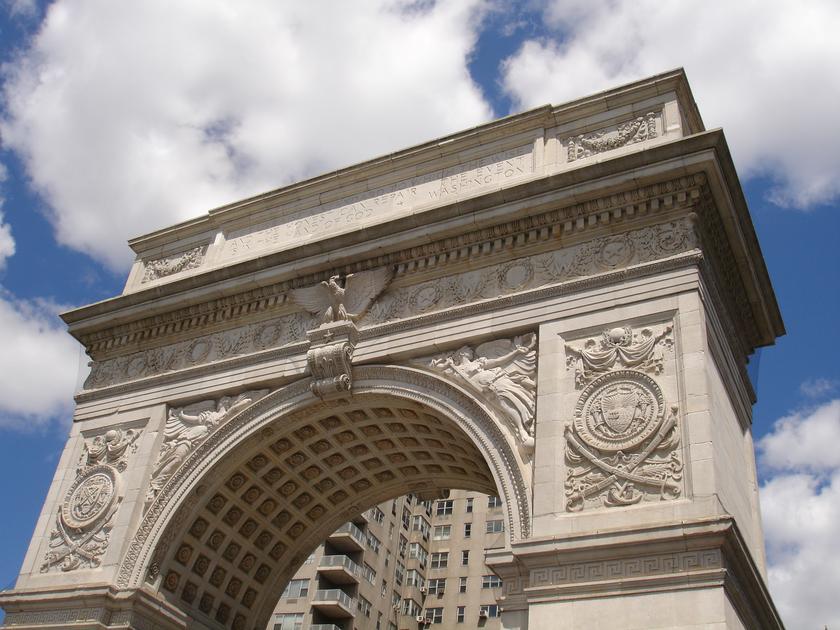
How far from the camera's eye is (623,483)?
1573 cm

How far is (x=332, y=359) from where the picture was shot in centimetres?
2038

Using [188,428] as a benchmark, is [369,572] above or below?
above

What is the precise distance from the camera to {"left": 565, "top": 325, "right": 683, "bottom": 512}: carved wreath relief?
51.2 feet

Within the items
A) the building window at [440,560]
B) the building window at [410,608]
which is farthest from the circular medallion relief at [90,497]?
the building window at [440,560]

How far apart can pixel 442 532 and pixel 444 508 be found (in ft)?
5.63

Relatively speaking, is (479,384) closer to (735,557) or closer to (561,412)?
(561,412)

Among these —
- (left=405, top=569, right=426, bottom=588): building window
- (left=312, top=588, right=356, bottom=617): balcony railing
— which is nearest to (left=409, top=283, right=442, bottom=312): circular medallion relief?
(left=312, top=588, right=356, bottom=617): balcony railing

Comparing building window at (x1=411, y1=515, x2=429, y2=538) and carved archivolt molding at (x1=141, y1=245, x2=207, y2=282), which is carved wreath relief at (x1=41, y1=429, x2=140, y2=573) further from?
building window at (x1=411, y1=515, x2=429, y2=538)

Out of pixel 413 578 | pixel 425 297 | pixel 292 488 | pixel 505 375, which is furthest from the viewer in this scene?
pixel 413 578

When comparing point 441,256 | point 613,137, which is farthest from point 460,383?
point 613,137

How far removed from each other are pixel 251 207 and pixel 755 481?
47.2 ft

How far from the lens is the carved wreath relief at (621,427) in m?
15.6

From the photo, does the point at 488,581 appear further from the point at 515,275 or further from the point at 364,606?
the point at 515,275

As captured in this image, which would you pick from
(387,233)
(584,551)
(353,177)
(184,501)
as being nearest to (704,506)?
(584,551)
